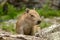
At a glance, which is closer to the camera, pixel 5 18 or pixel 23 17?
pixel 23 17

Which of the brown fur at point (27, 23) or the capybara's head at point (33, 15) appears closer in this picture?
the brown fur at point (27, 23)

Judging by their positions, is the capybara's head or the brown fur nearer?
Answer: the brown fur

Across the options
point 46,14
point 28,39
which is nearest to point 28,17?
point 28,39

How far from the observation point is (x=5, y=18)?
15594mm

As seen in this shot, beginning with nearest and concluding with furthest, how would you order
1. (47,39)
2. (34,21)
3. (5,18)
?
(47,39)
(34,21)
(5,18)

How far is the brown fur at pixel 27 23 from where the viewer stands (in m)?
9.78

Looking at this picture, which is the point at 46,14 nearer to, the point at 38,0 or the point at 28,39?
the point at 38,0

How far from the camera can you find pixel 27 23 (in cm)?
1012

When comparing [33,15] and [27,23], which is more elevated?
[33,15]

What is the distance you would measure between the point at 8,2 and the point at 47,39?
497 inches

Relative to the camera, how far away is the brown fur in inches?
385

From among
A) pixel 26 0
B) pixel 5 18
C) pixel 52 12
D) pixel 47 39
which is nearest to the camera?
pixel 47 39

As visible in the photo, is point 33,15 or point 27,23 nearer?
point 27,23

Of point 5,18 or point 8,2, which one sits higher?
point 8,2
